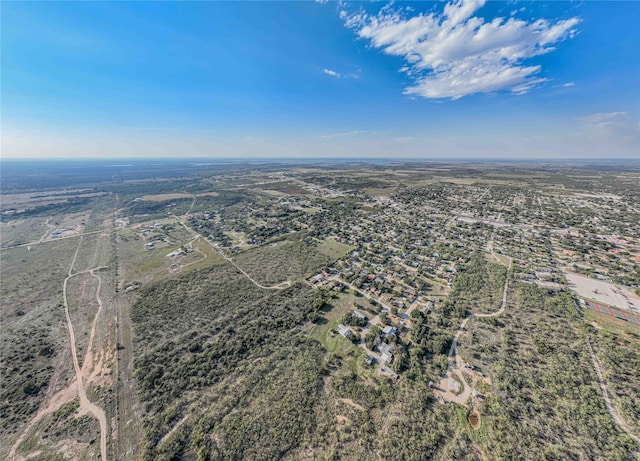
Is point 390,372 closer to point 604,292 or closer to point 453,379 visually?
point 453,379

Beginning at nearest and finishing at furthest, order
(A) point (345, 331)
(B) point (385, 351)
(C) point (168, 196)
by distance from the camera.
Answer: (B) point (385, 351) < (A) point (345, 331) < (C) point (168, 196)

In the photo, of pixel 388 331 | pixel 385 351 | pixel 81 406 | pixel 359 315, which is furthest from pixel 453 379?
pixel 81 406

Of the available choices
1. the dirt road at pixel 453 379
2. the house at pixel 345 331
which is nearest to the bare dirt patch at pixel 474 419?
the dirt road at pixel 453 379

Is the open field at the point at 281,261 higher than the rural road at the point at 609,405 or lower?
lower

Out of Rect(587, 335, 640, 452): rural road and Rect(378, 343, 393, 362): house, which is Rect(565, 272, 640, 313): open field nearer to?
Rect(587, 335, 640, 452): rural road

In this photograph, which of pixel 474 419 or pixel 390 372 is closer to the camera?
pixel 474 419

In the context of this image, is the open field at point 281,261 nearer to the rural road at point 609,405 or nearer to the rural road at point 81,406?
the rural road at point 81,406

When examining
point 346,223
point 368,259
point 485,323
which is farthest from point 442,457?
point 346,223

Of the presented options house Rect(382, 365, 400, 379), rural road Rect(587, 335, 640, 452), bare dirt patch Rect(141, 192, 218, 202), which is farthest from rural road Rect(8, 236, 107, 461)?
bare dirt patch Rect(141, 192, 218, 202)
